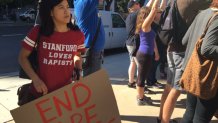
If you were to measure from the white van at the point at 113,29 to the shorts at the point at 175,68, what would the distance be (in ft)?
23.4

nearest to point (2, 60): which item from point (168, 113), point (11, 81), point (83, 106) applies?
point (11, 81)

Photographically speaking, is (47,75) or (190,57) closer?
(47,75)

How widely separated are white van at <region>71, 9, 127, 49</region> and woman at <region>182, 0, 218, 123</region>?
7959mm

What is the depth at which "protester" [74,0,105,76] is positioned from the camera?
3877 millimetres

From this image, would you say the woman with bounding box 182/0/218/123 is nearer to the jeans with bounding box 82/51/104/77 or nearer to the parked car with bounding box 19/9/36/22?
the jeans with bounding box 82/51/104/77

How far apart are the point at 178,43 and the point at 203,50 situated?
1039 millimetres

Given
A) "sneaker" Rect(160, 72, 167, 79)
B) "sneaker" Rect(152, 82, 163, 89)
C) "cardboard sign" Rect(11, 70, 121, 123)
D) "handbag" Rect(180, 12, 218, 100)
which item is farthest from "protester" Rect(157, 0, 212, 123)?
"sneaker" Rect(160, 72, 167, 79)

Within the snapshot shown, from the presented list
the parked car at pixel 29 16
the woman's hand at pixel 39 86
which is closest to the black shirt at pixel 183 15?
the woman's hand at pixel 39 86

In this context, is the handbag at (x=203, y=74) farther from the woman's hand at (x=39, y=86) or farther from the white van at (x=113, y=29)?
the white van at (x=113, y=29)

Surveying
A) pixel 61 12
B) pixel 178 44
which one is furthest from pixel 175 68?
pixel 61 12

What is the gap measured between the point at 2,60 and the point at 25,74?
7.99 m

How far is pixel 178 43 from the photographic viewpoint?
3.90m

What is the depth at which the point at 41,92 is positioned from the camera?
8.89ft

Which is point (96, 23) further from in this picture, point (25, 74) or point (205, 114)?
point (205, 114)
